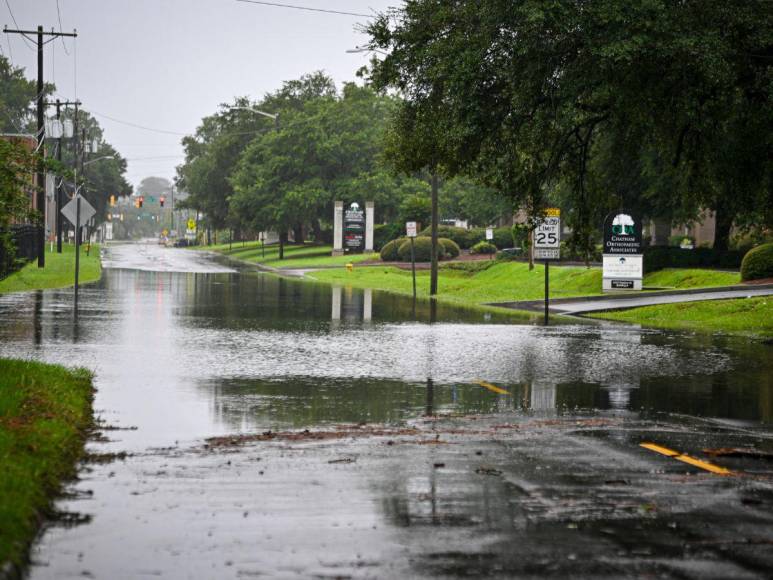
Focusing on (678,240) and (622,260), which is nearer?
(622,260)

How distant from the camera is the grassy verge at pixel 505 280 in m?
39.0

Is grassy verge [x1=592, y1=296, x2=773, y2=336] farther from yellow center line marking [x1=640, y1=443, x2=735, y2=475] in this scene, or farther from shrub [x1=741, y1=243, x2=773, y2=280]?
yellow center line marking [x1=640, y1=443, x2=735, y2=475]

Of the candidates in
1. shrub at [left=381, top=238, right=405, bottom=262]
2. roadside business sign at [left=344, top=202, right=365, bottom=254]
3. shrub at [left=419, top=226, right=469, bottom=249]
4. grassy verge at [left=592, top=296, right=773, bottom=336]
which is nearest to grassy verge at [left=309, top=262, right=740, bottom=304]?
grassy verge at [left=592, top=296, right=773, bottom=336]

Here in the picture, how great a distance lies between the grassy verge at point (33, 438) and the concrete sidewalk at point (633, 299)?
19918 mm

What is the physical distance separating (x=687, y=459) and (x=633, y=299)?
2554 centimetres

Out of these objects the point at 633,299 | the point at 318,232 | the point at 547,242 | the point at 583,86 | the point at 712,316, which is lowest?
the point at 712,316

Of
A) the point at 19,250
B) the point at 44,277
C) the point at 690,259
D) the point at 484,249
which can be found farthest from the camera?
the point at 484,249

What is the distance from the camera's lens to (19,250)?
154 ft

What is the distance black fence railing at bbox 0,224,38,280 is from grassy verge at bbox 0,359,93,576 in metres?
15.7

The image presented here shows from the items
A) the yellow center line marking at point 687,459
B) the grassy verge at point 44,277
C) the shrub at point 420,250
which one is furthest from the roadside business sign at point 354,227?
the yellow center line marking at point 687,459

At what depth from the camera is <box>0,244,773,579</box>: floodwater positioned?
21.1ft

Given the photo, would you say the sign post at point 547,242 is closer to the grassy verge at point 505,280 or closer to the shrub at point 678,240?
the grassy verge at point 505,280

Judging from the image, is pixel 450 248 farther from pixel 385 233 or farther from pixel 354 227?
pixel 385 233

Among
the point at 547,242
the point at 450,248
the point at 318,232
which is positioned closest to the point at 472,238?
the point at 450,248
